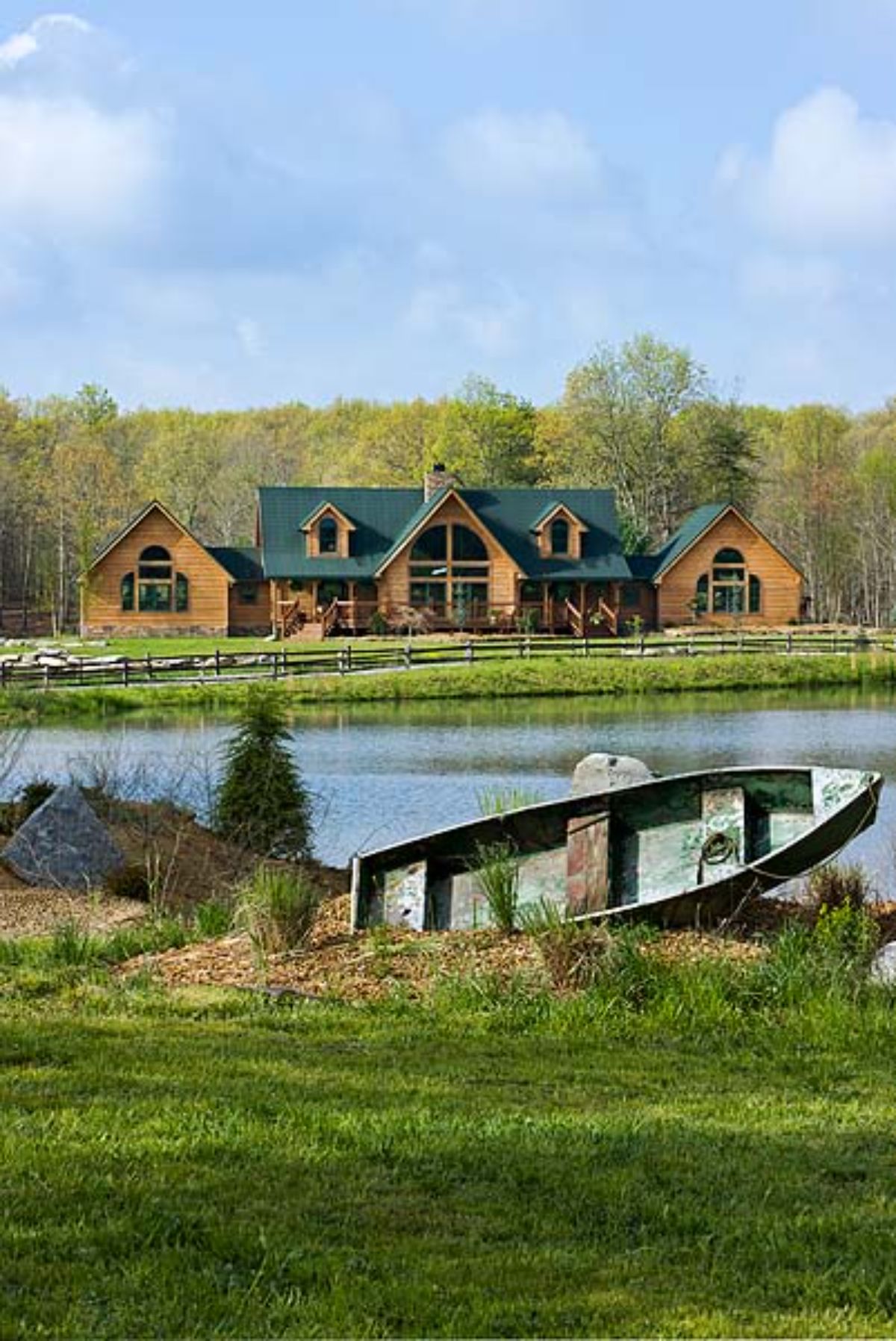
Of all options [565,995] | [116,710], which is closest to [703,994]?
[565,995]

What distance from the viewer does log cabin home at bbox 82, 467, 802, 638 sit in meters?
64.6

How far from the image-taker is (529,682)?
158 ft

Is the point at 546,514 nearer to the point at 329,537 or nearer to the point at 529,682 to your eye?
the point at 329,537

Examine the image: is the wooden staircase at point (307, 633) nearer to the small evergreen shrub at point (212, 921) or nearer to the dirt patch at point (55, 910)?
the dirt patch at point (55, 910)

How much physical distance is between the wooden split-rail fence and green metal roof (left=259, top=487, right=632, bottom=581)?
190 inches

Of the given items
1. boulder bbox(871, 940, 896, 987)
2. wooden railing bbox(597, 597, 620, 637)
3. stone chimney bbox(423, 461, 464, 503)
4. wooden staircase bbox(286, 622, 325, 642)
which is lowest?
boulder bbox(871, 940, 896, 987)

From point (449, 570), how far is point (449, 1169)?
59.0m

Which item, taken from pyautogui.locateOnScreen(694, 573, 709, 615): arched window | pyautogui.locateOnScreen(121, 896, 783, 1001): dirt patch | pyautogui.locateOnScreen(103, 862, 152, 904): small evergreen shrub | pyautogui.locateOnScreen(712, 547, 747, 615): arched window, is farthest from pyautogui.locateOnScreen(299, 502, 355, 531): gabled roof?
pyautogui.locateOnScreen(121, 896, 783, 1001): dirt patch

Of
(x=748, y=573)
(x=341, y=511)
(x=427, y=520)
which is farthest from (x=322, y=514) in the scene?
(x=748, y=573)

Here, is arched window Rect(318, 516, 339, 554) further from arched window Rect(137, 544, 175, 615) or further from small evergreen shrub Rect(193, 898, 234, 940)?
small evergreen shrub Rect(193, 898, 234, 940)

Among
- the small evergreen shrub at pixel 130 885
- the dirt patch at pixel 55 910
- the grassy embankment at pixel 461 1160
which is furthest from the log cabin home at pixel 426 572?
the grassy embankment at pixel 461 1160

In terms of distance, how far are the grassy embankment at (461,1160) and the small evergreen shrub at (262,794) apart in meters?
8.58

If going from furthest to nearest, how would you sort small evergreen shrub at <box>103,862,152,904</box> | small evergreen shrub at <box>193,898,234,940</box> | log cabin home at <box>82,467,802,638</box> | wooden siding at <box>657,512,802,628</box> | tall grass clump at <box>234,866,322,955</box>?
1. wooden siding at <box>657,512,802,628</box>
2. log cabin home at <box>82,467,802,638</box>
3. small evergreen shrub at <box>103,862,152,904</box>
4. small evergreen shrub at <box>193,898,234,940</box>
5. tall grass clump at <box>234,866,322,955</box>

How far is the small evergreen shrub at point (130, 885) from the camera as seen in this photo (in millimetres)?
14180
